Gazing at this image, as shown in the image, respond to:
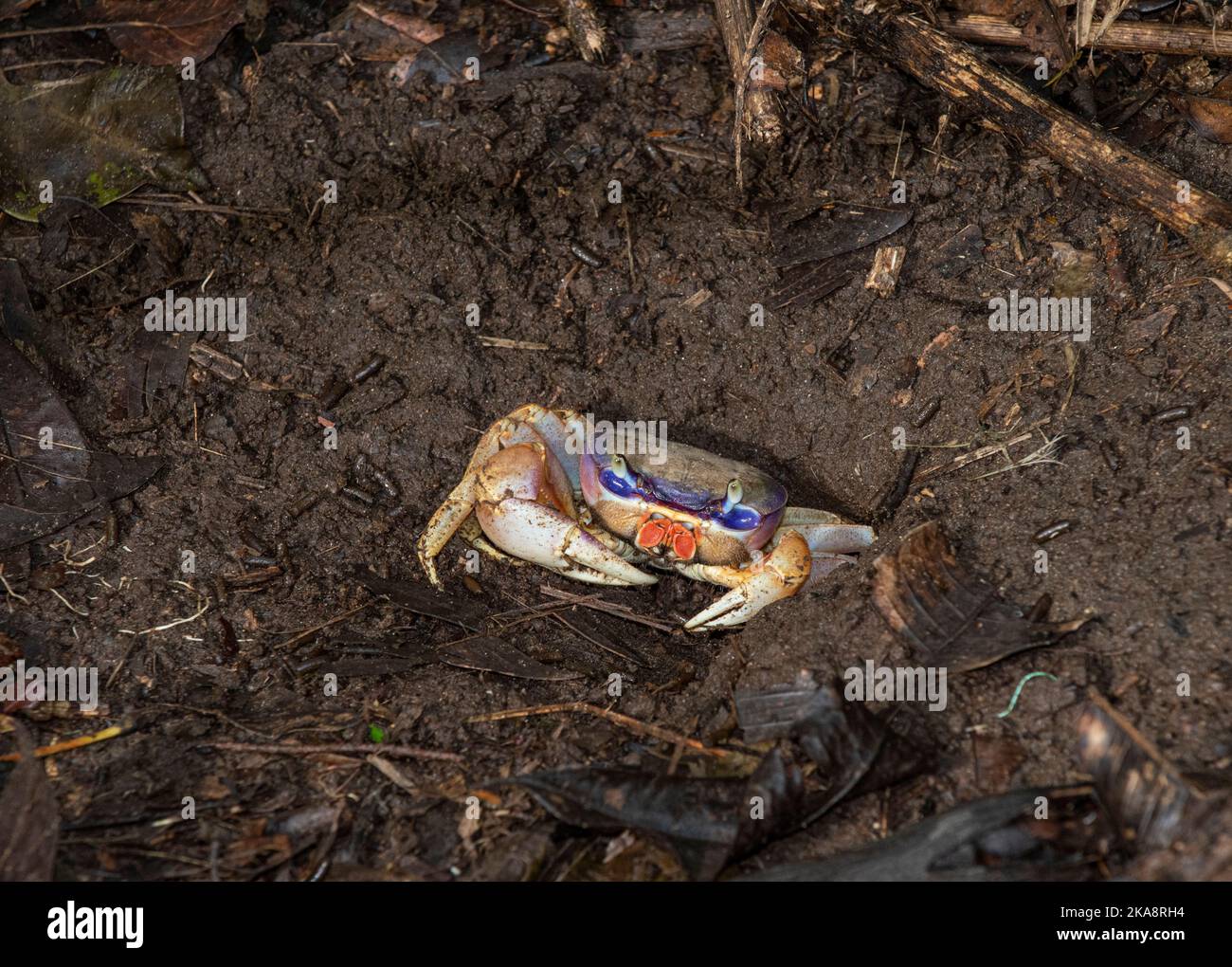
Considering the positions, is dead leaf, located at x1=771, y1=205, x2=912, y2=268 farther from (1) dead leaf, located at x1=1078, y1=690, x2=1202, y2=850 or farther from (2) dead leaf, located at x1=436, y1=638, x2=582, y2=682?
(1) dead leaf, located at x1=1078, y1=690, x2=1202, y2=850

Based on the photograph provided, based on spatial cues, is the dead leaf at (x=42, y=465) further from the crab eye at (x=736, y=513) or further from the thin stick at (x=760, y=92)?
the thin stick at (x=760, y=92)

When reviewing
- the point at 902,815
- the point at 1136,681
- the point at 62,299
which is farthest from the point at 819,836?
the point at 62,299

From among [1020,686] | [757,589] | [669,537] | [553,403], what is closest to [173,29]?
[553,403]

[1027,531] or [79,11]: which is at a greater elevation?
[79,11]

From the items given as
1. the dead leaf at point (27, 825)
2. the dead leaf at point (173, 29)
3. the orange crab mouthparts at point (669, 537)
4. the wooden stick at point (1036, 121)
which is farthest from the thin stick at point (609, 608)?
the dead leaf at point (173, 29)

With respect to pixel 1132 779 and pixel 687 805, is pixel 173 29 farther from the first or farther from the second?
pixel 1132 779

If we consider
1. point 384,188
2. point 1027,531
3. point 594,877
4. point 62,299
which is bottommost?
point 594,877
